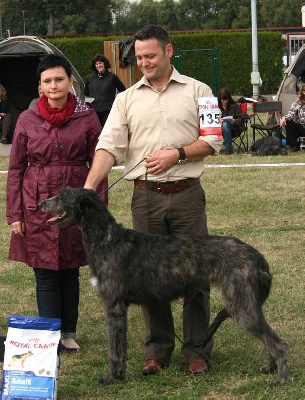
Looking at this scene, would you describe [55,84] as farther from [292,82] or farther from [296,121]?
[292,82]

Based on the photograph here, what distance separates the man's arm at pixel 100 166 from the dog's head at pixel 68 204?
0.22m

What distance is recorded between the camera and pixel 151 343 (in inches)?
209

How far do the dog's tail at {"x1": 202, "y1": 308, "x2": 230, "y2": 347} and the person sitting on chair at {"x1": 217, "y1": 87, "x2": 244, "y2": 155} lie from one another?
11.4 m

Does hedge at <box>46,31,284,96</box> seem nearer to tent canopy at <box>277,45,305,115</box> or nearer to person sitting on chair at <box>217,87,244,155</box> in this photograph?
tent canopy at <box>277,45,305,115</box>

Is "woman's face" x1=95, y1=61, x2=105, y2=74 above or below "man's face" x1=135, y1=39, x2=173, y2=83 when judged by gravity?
below

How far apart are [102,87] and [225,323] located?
11.2 metres

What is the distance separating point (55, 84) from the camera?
525 cm

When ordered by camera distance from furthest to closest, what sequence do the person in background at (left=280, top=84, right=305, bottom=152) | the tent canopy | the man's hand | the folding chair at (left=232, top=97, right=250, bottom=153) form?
the tent canopy < the folding chair at (left=232, top=97, right=250, bottom=153) < the person in background at (left=280, top=84, right=305, bottom=152) < the man's hand

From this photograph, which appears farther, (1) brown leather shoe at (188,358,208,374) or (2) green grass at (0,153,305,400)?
(1) brown leather shoe at (188,358,208,374)

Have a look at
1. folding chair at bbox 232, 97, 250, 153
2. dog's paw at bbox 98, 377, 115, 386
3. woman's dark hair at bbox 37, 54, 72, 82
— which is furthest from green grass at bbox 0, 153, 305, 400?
folding chair at bbox 232, 97, 250, 153

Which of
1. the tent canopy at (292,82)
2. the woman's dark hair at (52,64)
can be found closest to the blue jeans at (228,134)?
the tent canopy at (292,82)

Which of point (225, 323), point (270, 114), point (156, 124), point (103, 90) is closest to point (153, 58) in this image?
point (156, 124)

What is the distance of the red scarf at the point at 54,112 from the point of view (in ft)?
17.3

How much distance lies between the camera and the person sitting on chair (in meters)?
16.6
